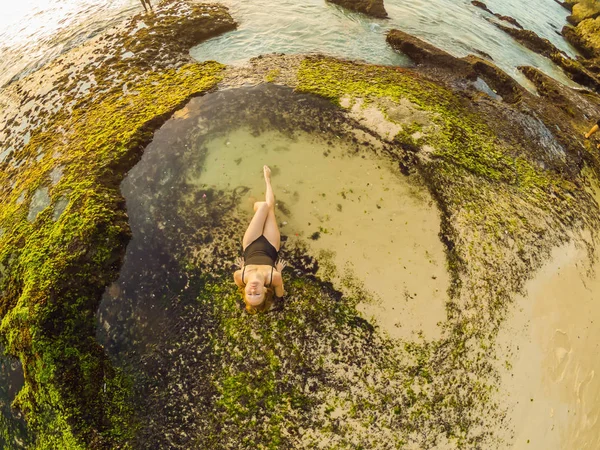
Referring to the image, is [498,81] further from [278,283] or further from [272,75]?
[278,283]

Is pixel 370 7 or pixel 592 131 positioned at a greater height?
pixel 370 7

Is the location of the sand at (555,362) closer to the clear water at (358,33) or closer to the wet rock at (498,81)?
the wet rock at (498,81)

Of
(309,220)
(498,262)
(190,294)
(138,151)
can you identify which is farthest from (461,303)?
(138,151)

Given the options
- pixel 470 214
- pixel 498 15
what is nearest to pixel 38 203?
pixel 470 214

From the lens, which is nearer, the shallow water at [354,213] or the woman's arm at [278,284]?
the woman's arm at [278,284]

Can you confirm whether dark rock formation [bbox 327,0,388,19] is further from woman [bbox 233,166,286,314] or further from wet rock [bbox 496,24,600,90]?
woman [bbox 233,166,286,314]

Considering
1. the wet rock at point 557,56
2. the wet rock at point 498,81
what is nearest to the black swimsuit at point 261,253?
the wet rock at point 498,81

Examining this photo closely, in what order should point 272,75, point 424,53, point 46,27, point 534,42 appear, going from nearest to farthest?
point 272,75, point 424,53, point 46,27, point 534,42
